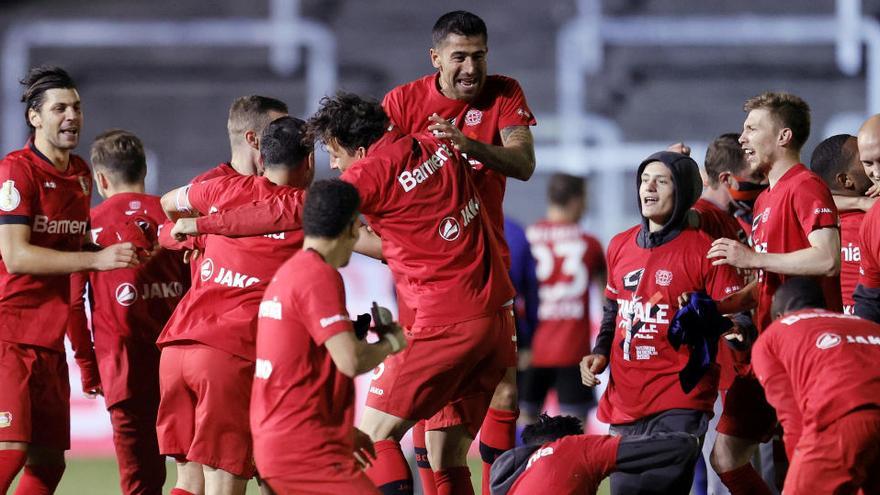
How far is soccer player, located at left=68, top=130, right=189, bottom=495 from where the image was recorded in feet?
21.3

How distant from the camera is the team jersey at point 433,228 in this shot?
5168 millimetres

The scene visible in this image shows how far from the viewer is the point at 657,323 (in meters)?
5.68

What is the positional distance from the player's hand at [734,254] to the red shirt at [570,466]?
3.05ft

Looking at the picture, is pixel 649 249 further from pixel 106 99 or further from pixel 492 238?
pixel 106 99

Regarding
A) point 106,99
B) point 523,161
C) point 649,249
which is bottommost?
point 649,249

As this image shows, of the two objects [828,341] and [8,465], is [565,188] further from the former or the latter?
[8,465]

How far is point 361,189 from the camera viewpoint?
16.6 ft

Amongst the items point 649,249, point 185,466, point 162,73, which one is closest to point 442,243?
point 649,249

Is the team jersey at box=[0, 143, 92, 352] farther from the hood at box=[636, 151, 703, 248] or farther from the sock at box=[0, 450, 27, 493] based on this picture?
the hood at box=[636, 151, 703, 248]

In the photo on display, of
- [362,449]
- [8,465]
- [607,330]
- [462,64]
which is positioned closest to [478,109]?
[462,64]

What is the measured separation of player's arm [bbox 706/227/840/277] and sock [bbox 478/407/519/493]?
1.30m

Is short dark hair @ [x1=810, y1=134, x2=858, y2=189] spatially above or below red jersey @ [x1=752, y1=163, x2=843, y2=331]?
above

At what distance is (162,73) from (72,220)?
6.72 m

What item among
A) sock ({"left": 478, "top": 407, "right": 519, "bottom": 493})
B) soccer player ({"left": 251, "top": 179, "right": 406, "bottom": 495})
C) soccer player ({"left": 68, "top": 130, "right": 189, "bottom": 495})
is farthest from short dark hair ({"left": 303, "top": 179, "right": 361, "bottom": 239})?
soccer player ({"left": 68, "top": 130, "right": 189, "bottom": 495})
